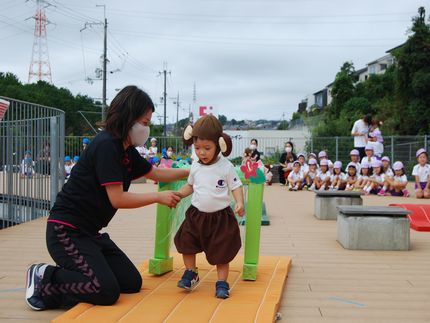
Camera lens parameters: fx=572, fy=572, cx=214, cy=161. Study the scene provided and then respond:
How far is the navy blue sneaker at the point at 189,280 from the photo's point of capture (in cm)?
447

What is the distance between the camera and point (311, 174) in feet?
58.4

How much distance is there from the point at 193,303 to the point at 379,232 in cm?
345

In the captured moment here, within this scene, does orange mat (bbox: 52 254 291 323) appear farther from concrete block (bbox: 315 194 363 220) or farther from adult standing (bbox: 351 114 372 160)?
adult standing (bbox: 351 114 372 160)

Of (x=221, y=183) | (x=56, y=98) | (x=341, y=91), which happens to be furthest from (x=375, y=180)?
(x=341, y=91)

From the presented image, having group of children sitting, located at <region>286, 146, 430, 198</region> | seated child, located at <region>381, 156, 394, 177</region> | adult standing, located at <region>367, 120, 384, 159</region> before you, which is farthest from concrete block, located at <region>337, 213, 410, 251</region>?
adult standing, located at <region>367, 120, 384, 159</region>

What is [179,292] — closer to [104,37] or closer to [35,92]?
[104,37]

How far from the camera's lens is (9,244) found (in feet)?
23.6

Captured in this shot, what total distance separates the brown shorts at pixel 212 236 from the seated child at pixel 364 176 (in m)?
11.6

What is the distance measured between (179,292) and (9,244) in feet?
11.7

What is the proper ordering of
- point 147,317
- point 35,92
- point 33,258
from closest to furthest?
point 147,317 < point 33,258 < point 35,92

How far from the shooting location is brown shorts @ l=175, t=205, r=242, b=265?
14.8ft

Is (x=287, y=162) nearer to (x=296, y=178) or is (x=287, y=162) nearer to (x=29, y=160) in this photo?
(x=296, y=178)

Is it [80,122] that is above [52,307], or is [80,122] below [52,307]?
above

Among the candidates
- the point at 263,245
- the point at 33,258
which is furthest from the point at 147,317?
the point at 263,245
